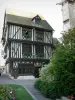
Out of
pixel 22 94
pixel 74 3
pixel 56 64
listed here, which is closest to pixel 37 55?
pixel 74 3

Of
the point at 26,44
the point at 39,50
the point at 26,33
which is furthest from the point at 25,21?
the point at 39,50

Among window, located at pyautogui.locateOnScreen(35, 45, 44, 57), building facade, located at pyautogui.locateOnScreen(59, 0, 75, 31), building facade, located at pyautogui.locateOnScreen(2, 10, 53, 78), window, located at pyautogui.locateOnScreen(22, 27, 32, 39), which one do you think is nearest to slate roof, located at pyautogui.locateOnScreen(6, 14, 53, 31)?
building facade, located at pyautogui.locateOnScreen(2, 10, 53, 78)

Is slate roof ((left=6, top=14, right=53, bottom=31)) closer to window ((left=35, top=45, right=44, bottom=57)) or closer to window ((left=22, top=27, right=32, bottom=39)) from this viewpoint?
window ((left=22, top=27, right=32, bottom=39))

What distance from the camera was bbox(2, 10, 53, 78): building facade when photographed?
2516 cm

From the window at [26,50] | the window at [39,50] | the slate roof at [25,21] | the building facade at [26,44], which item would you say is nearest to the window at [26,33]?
the building facade at [26,44]

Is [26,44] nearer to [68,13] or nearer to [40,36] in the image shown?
[40,36]

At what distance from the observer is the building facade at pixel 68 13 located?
82.7 feet

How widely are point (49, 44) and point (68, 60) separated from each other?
19.0m

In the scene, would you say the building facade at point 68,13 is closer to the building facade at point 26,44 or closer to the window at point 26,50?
the building facade at point 26,44

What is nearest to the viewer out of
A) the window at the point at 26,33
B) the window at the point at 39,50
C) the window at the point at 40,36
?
the window at the point at 26,33

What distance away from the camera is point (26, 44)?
26.7 meters

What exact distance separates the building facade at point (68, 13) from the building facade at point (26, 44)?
14.3 feet

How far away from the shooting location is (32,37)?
27344 mm

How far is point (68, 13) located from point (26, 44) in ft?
29.2
